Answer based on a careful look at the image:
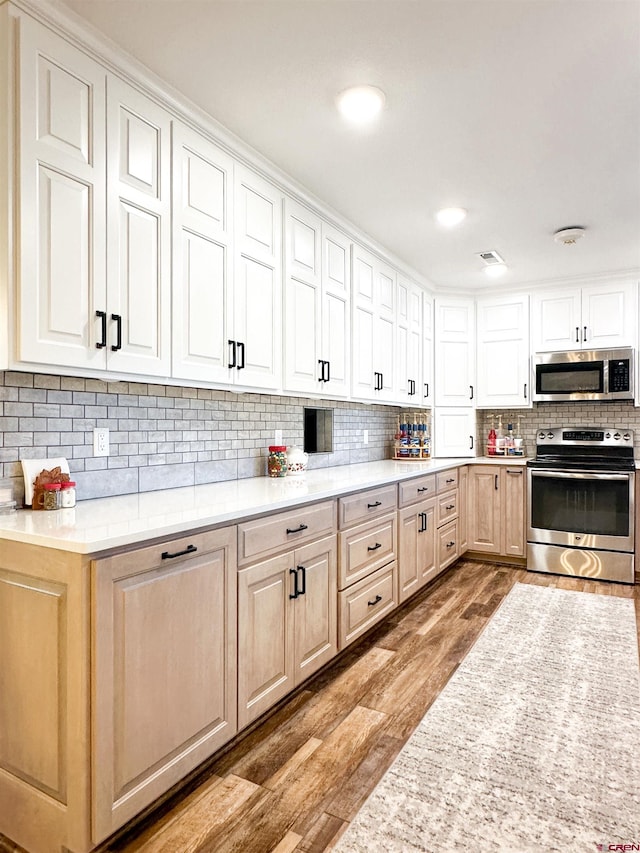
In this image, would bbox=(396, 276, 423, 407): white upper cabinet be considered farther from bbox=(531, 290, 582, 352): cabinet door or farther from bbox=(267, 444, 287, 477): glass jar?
bbox=(267, 444, 287, 477): glass jar

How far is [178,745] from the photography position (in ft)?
5.41

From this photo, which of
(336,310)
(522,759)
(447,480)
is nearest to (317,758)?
(522,759)

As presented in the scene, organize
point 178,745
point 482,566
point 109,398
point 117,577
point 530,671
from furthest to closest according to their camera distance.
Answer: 1. point 482,566
2. point 530,671
3. point 109,398
4. point 178,745
5. point 117,577

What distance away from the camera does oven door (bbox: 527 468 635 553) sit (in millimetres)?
4125

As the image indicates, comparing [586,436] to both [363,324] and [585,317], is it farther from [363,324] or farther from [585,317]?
[363,324]

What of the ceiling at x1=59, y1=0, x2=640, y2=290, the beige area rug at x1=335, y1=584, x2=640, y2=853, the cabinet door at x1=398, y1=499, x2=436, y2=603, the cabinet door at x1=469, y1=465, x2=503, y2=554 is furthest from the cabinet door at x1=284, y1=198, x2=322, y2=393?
the cabinet door at x1=469, y1=465, x2=503, y2=554

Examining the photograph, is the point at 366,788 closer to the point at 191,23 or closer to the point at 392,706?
the point at 392,706

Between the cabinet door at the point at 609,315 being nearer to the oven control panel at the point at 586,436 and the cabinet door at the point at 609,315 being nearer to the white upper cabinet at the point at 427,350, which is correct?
the oven control panel at the point at 586,436

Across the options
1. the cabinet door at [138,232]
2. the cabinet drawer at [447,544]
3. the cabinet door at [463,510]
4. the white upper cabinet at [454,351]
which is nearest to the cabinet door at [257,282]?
the cabinet door at [138,232]

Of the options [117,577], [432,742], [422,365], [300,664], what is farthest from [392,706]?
[422,365]

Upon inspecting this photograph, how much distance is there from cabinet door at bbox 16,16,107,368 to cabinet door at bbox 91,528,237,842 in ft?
2.40

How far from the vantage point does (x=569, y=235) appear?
138 inches

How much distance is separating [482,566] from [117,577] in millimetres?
3794

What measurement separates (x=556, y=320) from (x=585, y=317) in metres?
0.23
